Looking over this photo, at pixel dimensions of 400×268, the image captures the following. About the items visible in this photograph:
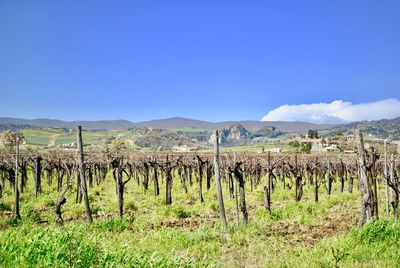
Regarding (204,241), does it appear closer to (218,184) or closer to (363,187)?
(218,184)

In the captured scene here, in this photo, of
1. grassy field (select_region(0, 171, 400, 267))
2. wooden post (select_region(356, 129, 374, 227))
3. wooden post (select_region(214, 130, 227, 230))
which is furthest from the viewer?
wooden post (select_region(214, 130, 227, 230))

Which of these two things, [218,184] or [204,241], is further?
[218,184]

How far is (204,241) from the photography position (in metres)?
11.2

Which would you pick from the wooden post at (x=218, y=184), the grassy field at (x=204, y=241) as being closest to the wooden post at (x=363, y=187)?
the grassy field at (x=204, y=241)

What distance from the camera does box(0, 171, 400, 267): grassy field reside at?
6742mm

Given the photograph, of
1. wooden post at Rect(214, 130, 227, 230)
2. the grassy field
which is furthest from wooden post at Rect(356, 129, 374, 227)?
wooden post at Rect(214, 130, 227, 230)

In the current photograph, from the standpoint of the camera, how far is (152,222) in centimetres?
1653

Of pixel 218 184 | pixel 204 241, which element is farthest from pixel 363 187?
pixel 204 241

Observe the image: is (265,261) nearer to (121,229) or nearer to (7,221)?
(121,229)

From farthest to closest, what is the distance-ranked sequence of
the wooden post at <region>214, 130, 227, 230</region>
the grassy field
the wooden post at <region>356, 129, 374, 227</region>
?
the wooden post at <region>214, 130, 227, 230</region> < the wooden post at <region>356, 129, 374, 227</region> < the grassy field

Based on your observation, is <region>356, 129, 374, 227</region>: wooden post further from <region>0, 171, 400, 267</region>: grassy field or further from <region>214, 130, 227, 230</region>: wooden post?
<region>214, 130, 227, 230</region>: wooden post

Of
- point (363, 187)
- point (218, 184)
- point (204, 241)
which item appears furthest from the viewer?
point (218, 184)

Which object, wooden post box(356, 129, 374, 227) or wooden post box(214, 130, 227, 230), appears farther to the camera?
wooden post box(214, 130, 227, 230)

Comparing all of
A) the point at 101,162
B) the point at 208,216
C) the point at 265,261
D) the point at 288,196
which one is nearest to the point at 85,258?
the point at 265,261
